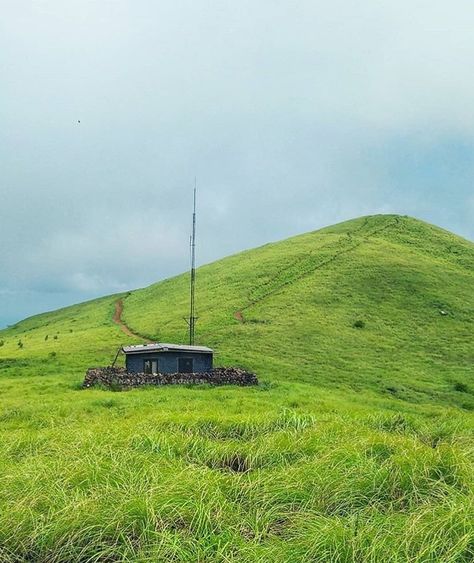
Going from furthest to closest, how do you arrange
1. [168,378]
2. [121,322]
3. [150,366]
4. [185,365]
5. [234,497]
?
[121,322] → [185,365] → [150,366] → [168,378] → [234,497]

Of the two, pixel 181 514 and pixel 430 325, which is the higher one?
pixel 430 325

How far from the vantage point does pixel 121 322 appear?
67.3 metres

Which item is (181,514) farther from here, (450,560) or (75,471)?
(450,560)

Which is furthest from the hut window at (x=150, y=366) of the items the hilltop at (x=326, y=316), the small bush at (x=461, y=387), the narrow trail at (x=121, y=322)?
the small bush at (x=461, y=387)

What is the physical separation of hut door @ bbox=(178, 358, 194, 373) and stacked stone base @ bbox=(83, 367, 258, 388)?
4292 mm

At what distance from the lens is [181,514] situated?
8.05 metres

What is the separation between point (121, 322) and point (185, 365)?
29.1 m

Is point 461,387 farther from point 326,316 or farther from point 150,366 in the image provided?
point 150,366

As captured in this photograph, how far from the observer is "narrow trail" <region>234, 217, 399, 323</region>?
6619 centimetres

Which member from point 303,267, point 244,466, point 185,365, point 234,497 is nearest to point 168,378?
point 185,365

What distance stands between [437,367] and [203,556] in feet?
134

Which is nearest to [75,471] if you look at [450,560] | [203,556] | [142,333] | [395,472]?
[203,556]

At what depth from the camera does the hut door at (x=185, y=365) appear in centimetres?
3981

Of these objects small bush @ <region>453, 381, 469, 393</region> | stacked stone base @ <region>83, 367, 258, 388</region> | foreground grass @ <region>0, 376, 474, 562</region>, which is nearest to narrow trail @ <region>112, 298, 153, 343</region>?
stacked stone base @ <region>83, 367, 258, 388</region>
